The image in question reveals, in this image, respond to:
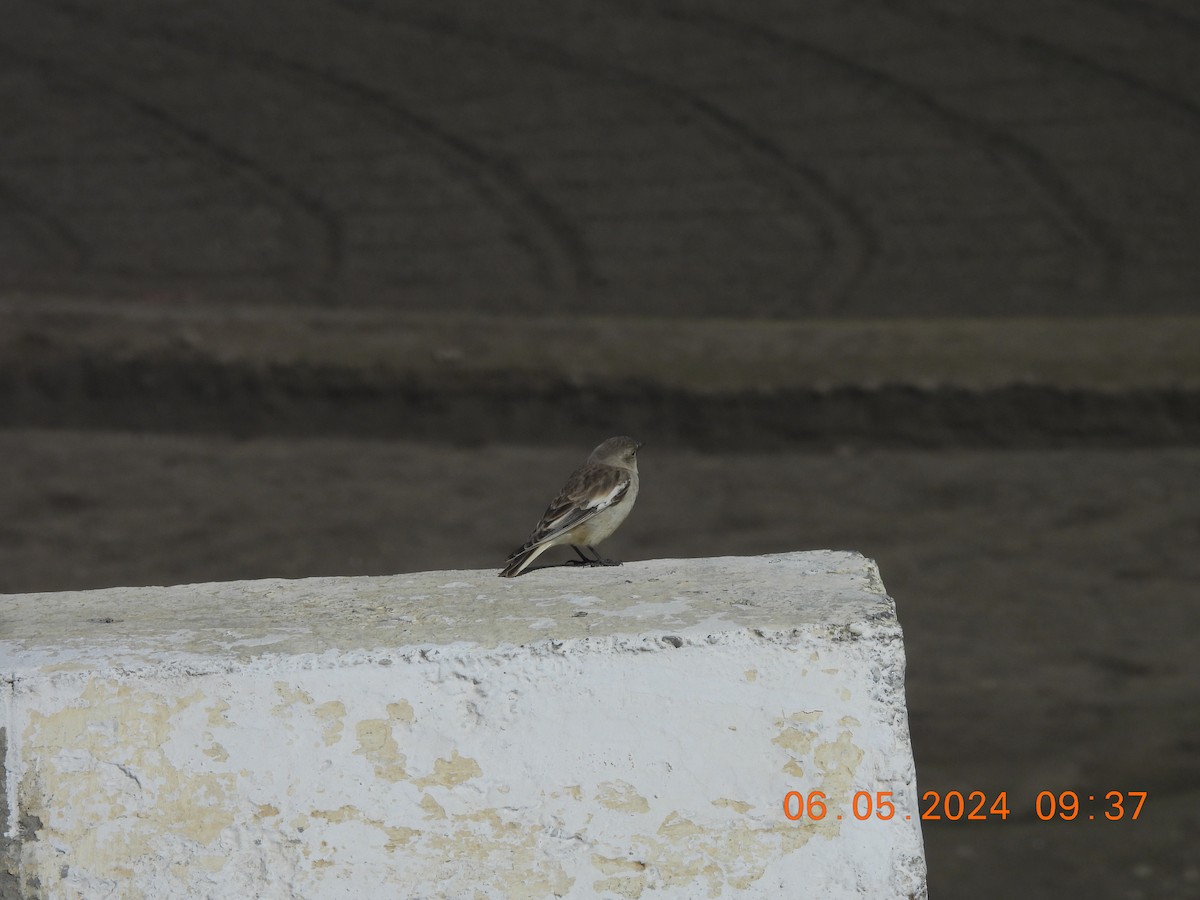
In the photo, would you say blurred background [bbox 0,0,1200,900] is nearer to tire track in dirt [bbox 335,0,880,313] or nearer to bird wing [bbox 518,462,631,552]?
tire track in dirt [bbox 335,0,880,313]

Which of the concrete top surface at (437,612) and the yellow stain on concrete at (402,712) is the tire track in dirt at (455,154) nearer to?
the concrete top surface at (437,612)

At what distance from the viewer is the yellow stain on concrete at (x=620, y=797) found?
1970 mm

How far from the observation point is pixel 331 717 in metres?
1.95

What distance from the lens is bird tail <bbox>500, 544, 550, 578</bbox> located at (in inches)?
104

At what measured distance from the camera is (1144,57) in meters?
10.0

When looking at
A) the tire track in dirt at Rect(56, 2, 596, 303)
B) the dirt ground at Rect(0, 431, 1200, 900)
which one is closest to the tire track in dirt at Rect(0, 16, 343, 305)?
the tire track in dirt at Rect(56, 2, 596, 303)

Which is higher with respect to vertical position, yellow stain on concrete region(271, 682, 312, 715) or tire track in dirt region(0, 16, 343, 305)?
tire track in dirt region(0, 16, 343, 305)

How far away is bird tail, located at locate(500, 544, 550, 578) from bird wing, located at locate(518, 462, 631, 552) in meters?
0.12

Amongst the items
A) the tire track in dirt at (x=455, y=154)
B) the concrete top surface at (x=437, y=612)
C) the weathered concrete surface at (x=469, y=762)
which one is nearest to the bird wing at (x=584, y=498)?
the concrete top surface at (x=437, y=612)

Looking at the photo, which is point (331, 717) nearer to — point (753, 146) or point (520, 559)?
point (520, 559)

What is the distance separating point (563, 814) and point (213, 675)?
518 millimetres

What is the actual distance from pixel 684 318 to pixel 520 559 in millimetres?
4831

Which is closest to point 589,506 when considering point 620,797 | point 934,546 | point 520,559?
point 520,559
